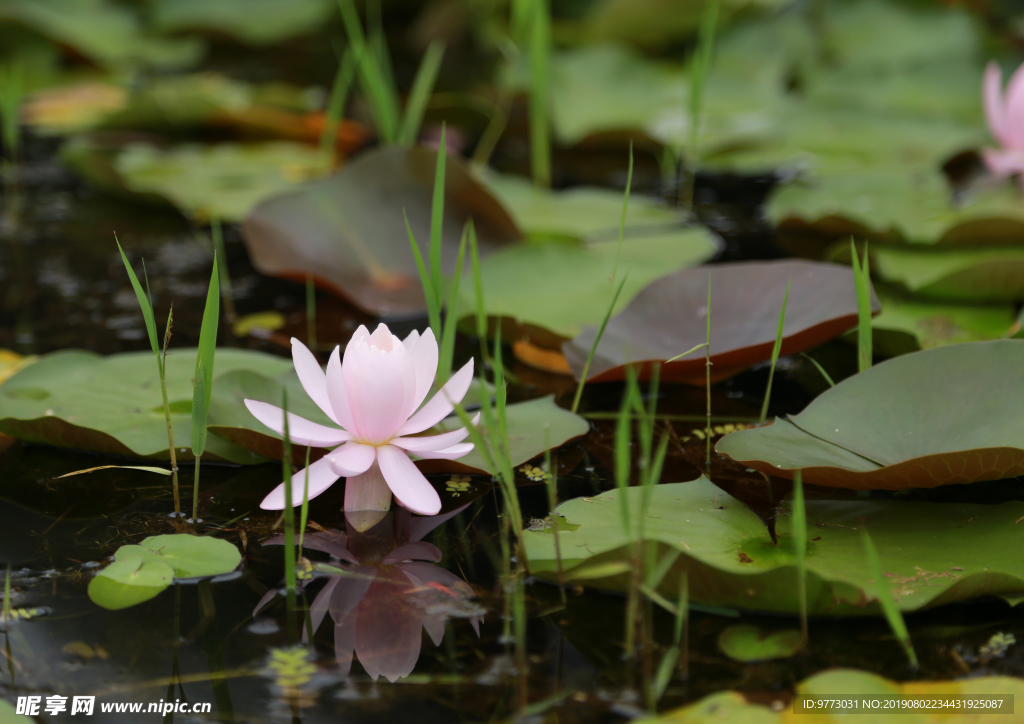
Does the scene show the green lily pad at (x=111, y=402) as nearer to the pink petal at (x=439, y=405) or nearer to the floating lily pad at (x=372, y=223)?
the pink petal at (x=439, y=405)

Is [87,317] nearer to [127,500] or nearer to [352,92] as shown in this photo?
[127,500]

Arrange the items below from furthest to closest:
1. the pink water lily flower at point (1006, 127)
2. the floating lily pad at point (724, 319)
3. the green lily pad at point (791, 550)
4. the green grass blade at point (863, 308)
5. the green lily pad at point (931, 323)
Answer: the pink water lily flower at point (1006, 127), the green lily pad at point (931, 323), the floating lily pad at point (724, 319), the green grass blade at point (863, 308), the green lily pad at point (791, 550)

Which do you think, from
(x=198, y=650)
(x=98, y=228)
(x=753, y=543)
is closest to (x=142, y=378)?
(x=198, y=650)

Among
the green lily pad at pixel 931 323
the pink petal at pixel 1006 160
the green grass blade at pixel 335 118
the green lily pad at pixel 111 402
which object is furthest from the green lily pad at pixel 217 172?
the pink petal at pixel 1006 160

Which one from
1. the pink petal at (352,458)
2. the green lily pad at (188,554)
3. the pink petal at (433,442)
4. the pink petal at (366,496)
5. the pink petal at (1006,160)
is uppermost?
the pink petal at (1006,160)

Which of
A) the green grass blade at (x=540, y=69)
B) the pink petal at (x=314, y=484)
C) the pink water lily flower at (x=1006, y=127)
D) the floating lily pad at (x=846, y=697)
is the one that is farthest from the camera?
the pink water lily flower at (x=1006, y=127)

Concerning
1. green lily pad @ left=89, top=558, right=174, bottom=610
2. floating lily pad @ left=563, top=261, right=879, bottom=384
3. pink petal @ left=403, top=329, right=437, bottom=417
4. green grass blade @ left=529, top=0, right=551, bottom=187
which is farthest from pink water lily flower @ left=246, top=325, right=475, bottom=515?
green grass blade @ left=529, top=0, right=551, bottom=187
